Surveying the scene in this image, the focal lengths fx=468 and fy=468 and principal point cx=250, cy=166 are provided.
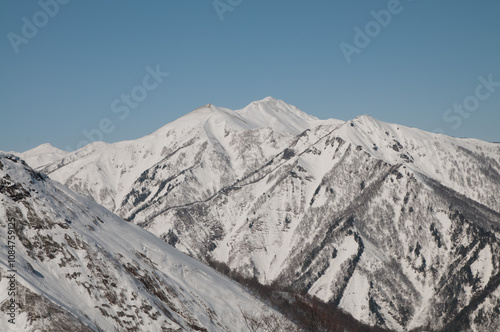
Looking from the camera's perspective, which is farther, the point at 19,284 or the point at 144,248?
the point at 144,248

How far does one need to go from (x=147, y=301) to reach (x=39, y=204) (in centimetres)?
3334

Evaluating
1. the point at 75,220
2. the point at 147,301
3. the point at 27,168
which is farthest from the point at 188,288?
the point at 27,168

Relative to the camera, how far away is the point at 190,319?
334 ft

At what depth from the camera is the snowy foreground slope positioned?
248 ft

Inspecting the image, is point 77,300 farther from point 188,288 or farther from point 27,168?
point 27,168

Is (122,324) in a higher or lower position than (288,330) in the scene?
lower

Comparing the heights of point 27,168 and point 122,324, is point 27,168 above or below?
above

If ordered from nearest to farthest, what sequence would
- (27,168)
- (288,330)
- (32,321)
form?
(32,321) < (288,330) < (27,168)

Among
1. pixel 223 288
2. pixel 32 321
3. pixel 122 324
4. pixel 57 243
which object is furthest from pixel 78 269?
pixel 223 288

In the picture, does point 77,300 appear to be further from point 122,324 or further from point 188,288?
point 188,288

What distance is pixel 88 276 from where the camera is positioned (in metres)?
92.8

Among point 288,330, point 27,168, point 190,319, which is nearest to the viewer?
point 190,319

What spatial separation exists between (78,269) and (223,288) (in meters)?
48.6

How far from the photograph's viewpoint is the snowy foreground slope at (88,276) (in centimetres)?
7569
